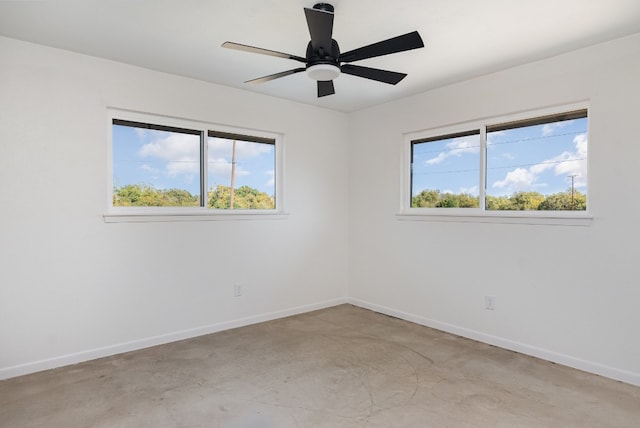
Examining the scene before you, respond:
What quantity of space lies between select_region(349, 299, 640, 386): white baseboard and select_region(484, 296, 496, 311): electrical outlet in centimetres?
25

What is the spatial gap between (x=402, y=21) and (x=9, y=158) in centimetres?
292

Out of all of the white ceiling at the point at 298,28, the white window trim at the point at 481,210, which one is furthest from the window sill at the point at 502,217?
the white ceiling at the point at 298,28

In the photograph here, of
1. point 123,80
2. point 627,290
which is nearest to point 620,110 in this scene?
point 627,290

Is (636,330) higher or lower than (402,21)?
lower

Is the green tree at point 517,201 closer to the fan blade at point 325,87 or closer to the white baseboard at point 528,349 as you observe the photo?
the white baseboard at point 528,349

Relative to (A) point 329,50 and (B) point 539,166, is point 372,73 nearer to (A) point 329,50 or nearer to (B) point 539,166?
(A) point 329,50

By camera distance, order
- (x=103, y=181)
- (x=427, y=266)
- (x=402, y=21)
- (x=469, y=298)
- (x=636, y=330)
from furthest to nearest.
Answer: (x=427, y=266), (x=469, y=298), (x=103, y=181), (x=636, y=330), (x=402, y=21)

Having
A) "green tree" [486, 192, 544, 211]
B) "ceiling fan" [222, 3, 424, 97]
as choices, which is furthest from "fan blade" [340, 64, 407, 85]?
"green tree" [486, 192, 544, 211]

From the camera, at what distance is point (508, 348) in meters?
3.28

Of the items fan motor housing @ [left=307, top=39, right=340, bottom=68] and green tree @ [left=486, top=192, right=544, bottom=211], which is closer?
fan motor housing @ [left=307, top=39, right=340, bottom=68]

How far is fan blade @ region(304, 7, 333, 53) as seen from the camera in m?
1.83

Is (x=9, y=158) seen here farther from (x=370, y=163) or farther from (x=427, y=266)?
(x=427, y=266)

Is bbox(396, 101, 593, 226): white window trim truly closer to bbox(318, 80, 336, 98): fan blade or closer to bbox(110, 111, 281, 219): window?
bbox(110, 111, 281, 219): window

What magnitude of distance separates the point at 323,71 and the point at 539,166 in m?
2.13
